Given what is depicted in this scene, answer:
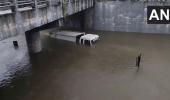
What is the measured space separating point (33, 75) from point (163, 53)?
19.7 m

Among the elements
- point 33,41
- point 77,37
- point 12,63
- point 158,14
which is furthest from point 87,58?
point 158,14

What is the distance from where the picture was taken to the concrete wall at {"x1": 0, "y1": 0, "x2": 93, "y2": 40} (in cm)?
1617

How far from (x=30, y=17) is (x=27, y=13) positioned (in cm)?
57

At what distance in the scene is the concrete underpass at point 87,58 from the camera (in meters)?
19.9

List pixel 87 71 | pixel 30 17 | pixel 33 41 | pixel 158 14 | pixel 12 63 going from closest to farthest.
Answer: pixel 30 17 < pixel 87 71 < pixel 12 63 < pixel 33 41 < pixel 158 14

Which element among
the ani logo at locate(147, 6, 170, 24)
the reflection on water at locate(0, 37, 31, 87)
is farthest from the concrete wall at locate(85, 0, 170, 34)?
the reflection on water at locate(0, 37, 31, 87)

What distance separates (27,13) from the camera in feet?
61.3

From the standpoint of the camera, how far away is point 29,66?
26859mm

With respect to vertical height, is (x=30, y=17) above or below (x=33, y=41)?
above

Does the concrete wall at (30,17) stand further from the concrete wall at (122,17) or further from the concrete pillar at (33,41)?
the concrete wall at (122,17)

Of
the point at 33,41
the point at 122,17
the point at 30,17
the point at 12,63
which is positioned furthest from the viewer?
the point at 122,17

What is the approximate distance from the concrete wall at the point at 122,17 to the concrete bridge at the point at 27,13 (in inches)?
618

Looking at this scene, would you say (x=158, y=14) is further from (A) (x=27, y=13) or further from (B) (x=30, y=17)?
(A) (x=27, y=13)

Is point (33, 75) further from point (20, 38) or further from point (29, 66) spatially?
point (20, 38)
